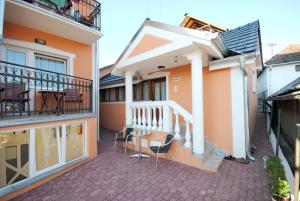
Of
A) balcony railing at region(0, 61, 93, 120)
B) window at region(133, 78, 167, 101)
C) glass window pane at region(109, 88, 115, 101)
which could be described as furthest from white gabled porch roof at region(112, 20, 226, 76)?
A: glass window pane at region(109, 88, 115, 101)

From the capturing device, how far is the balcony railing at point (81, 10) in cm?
634

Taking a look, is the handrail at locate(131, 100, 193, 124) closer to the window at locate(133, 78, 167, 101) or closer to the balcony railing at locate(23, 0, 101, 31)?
the window at locate(133, 78, 167, 101)

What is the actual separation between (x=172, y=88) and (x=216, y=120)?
265 cm

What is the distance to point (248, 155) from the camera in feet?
18.3

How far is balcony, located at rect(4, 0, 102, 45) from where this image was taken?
537 cm

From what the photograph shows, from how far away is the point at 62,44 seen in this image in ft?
23.3

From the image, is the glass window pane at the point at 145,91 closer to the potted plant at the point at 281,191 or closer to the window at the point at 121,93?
the window at the point at 121,93

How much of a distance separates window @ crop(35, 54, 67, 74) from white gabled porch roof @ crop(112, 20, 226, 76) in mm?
2420

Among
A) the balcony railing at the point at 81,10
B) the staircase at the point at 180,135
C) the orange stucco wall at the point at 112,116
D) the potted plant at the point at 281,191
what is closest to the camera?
the potted plant at the point at 281,191

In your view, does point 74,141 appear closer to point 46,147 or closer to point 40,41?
point 46,147

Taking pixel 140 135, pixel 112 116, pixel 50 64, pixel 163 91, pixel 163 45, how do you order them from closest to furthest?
pixel 163 45 < pixel 140 135 < pixel 50 64 < pixel 163 91 < pixel 112 116

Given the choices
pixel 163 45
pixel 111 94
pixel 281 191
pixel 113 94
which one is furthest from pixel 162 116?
pixel 111 94

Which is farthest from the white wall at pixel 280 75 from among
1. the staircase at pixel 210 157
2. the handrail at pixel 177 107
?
the handrail at pixel 177 107

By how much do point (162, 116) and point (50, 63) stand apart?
5.32 m
